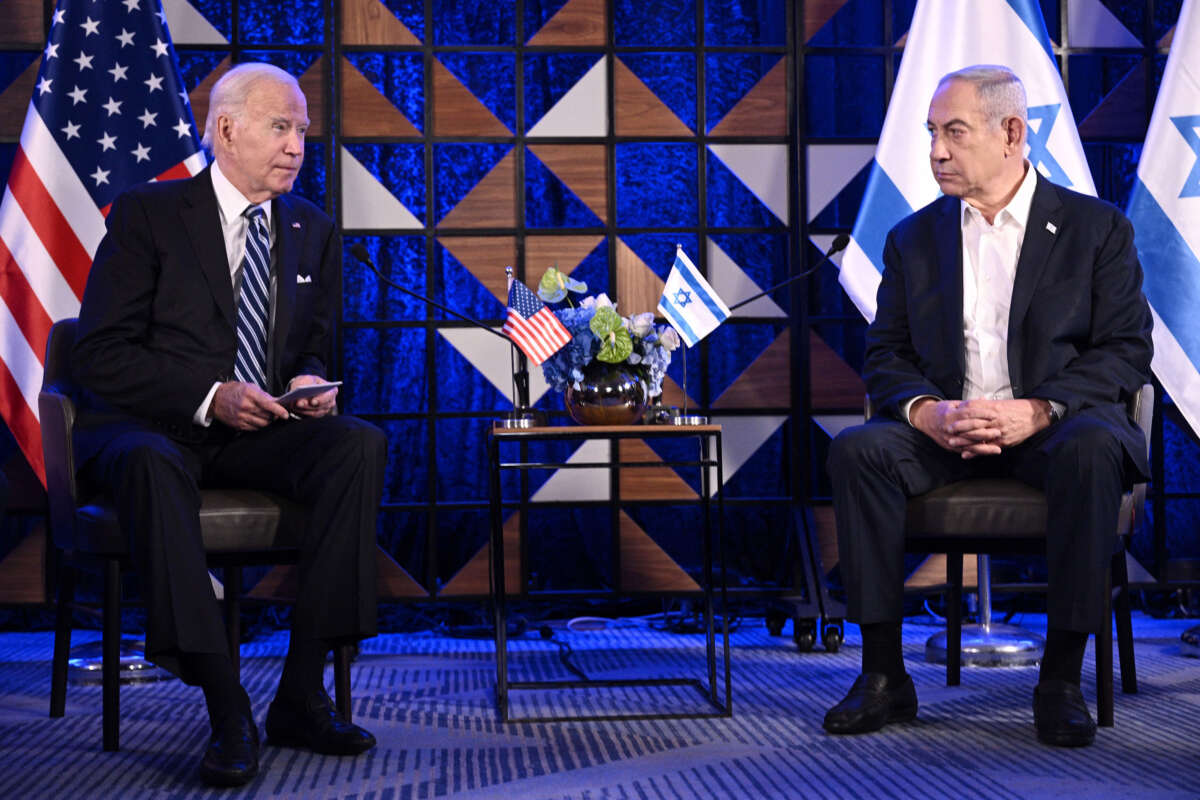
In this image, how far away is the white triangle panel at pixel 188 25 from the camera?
445 centimetres

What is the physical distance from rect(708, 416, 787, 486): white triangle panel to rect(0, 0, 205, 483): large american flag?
197 centimetres

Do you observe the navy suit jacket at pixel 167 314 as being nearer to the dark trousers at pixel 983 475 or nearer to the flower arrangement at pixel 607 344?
the flower arrangement at pixel 607 344

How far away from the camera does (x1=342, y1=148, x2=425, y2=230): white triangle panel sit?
448 cm

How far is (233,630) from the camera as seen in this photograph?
3.02 m

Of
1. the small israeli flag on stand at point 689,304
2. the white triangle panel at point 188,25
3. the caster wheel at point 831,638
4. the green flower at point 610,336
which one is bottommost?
the caster wheel at point 831,638

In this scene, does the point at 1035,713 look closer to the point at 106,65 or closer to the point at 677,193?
the point at 677,193

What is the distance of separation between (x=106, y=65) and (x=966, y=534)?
9.62 feet

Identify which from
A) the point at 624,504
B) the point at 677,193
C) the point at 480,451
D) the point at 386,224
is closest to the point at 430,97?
the point at 386,224

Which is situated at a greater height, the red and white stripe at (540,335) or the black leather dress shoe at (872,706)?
the red and white stripe at (540,335)

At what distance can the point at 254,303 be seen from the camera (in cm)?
308

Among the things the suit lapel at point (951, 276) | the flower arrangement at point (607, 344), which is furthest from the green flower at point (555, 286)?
the suit lapel at point (951, 276)

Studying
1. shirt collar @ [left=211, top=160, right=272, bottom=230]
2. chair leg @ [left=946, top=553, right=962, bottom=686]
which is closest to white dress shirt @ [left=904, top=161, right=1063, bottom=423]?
chair leg @ [left=946, top=553, right=962, bottom=686]

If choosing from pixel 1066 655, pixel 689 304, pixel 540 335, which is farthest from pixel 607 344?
pixel 1066 655

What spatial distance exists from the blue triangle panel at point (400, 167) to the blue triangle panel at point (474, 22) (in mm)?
400
